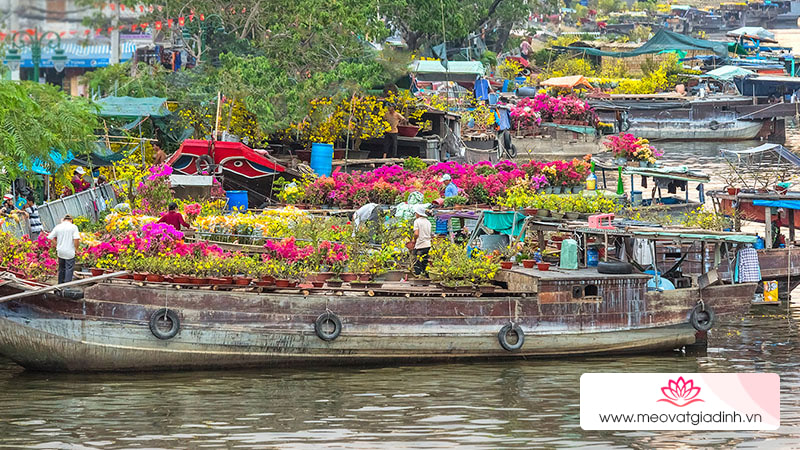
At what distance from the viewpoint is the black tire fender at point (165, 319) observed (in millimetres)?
17328

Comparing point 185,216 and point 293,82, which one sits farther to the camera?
point 293,82

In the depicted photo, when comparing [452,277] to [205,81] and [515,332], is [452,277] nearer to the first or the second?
[515,332]

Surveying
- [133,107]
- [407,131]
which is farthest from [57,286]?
[407,131]

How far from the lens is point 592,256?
65.8 feet

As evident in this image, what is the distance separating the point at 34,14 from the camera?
12703mm

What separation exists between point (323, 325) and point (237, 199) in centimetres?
947

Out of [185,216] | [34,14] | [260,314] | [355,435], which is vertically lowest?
[355,435]

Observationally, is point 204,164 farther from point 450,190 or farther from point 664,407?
point 664,407

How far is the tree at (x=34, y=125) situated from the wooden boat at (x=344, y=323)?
474 cm

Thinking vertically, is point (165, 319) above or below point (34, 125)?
below

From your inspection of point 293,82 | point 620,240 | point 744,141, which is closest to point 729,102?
point 744,141

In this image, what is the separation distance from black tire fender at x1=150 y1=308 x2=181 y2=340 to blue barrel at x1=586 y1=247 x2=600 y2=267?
21.6ft

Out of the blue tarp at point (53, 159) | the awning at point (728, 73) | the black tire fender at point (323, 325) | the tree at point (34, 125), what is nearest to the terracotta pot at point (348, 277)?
the black tire fender at point (323, 325)

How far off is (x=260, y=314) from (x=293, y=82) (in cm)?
1657
